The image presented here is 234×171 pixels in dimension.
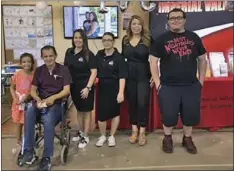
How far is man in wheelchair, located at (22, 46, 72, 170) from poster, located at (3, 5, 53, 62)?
1783mm

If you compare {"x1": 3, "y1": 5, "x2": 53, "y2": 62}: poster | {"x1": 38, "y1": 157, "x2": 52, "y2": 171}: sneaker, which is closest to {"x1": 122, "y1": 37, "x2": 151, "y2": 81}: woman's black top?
{"x1": 38, "y1": 157, "x2": 52, "y2": 171}: sneaker

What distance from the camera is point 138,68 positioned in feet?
8.20

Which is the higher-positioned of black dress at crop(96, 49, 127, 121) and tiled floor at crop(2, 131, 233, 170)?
black dress at crop(96, 49, 127, 121)

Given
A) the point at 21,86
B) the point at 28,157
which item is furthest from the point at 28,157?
the point at 21,86

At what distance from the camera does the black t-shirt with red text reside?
7.29ft

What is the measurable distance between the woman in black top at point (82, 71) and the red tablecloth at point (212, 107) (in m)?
0.45

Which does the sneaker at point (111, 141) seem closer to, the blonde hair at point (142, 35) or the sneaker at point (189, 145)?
the sneaker at point (189, 145)

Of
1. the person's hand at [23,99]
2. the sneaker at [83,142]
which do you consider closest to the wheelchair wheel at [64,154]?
the sneaker at [83,142]

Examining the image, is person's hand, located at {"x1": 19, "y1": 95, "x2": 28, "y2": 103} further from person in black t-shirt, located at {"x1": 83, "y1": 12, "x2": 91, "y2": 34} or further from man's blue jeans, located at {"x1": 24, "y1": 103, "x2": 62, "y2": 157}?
person in black t-shirt, located at {"x1": 83, "y1": 12, "x2": 91, "y2": 34}

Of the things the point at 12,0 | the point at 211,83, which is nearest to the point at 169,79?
the point at 211,83

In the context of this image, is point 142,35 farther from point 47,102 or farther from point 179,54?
point 47,102

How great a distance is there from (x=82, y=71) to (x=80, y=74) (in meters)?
0.03

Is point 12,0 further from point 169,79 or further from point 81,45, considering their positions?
point 169,79

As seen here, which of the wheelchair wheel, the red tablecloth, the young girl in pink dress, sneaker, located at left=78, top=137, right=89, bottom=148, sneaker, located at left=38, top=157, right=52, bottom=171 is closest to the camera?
sneaker, located at left=38, top=157, right=52, bottom=171
